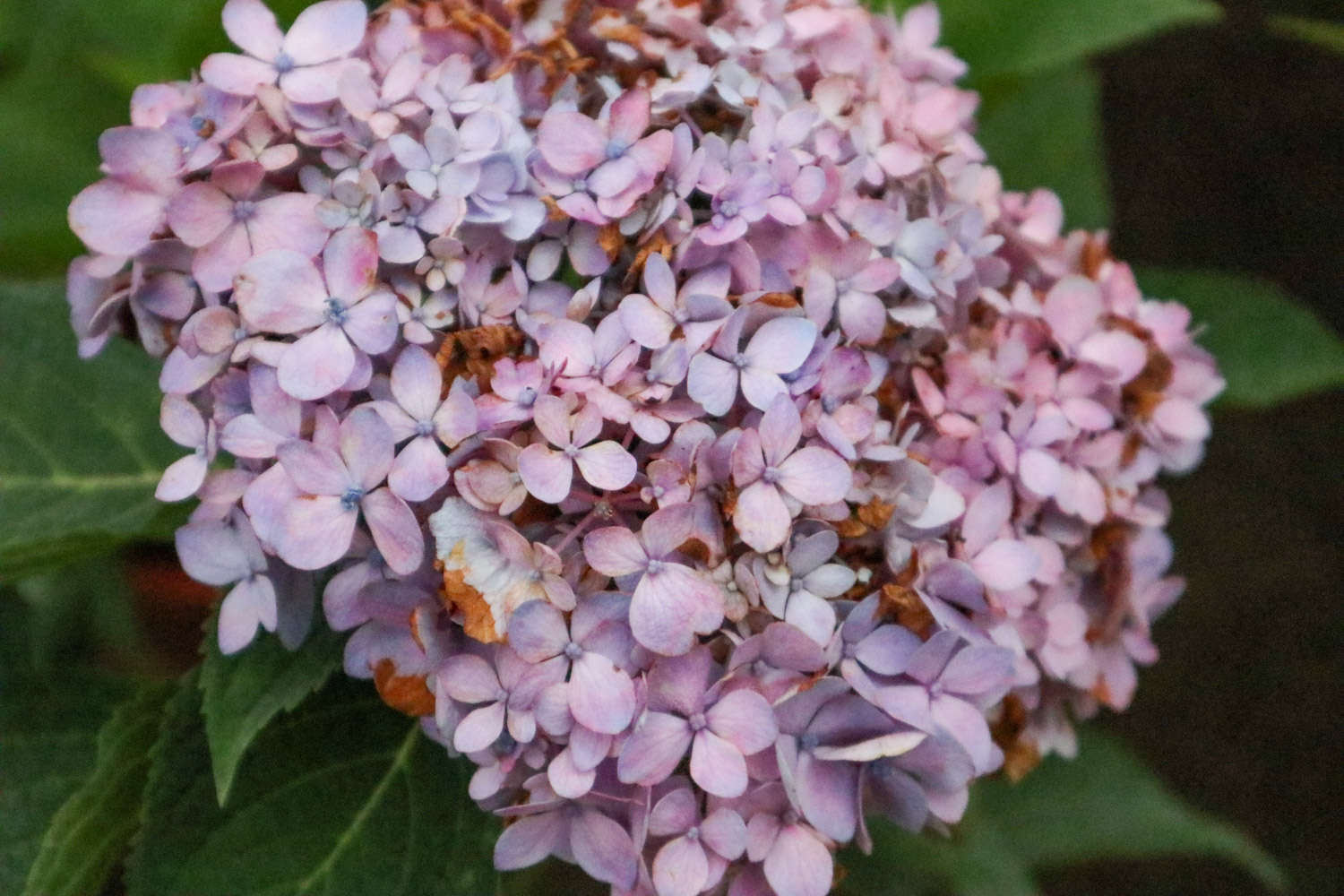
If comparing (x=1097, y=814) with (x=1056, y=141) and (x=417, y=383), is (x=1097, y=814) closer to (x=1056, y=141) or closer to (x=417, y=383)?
(x=1056, y=141)

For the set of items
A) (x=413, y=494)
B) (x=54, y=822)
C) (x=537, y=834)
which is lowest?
(x=54, y=822)

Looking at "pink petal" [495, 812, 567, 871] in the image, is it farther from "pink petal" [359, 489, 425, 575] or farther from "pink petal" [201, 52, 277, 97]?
"pink petal" [201, 52, 277, 97]

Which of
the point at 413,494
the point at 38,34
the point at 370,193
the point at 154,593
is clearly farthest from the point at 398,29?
the point at 154,593

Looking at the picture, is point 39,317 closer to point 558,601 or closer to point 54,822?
point 54,822

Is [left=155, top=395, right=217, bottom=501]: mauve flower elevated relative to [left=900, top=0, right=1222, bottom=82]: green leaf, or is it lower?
lower

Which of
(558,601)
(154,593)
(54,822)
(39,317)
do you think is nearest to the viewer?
(558,601)

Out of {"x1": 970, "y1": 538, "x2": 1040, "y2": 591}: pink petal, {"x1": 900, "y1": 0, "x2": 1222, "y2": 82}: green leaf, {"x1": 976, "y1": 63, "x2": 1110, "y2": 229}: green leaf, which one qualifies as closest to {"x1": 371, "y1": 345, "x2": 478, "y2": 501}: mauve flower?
{"x1": 970, "y1": 538, "x2": 1040, "y2": 591}: pink petal
